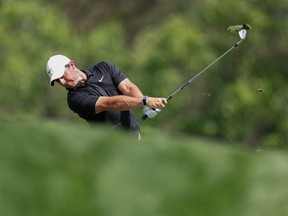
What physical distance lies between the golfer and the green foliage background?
4179 cm

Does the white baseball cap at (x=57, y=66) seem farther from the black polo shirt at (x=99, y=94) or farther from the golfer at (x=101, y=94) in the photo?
the black polo shirt at (x=99, y=94)

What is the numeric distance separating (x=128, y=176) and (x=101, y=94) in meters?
6.56

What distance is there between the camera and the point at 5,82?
71.3 metres

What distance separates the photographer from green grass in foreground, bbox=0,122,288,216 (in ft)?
9.64

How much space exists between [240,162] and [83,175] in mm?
503

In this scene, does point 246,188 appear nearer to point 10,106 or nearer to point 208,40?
point 208,40

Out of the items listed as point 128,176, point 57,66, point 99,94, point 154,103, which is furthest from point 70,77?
point 128,176

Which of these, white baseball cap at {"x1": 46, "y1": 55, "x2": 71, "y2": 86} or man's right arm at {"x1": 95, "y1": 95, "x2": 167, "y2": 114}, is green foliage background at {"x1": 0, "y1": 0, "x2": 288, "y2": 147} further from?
man's right arm at {"x1": 95, "y1": 95, "x2": 167, "y2": 114}

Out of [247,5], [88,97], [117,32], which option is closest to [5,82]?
[117,32]

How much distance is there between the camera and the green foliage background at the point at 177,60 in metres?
57.0

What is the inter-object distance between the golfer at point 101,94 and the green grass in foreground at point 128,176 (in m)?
6.04

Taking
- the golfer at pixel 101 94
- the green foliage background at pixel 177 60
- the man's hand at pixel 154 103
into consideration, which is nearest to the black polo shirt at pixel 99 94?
the golfer at pixel 101 94

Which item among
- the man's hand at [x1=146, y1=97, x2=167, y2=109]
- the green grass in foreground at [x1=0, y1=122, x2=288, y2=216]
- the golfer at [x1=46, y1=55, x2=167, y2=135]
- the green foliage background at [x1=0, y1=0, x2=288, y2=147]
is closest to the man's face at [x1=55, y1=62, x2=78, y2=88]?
the golfer at [x1=46, y1=55, x2=167, y2=135]

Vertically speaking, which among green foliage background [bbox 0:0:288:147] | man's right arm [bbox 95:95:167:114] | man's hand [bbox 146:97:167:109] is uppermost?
green foliage background [bbox 0:0:288:147]
